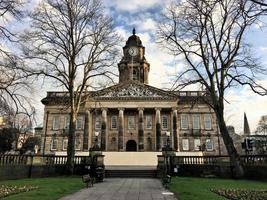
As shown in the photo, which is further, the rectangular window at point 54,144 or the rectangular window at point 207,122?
the rectangular window at point 54,144

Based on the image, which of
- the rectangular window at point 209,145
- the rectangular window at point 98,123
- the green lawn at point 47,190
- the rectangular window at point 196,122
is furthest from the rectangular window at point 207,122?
the green lawn at point 47,190

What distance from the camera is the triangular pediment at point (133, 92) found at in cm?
5947

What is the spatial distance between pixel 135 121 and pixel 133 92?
20.0ft

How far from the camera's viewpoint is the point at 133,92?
2365 inches

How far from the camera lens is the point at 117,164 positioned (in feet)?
128

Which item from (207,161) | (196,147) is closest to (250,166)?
(207,161)

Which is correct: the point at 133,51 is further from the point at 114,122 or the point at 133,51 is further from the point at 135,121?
the point at 114,122

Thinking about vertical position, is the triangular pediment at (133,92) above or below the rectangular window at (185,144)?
above

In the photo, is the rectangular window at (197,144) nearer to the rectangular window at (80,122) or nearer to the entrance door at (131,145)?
the entrance door at (131,145)

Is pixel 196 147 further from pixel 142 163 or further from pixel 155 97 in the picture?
pixel 142 163

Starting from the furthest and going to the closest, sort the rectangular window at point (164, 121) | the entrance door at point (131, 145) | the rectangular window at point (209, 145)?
the rectangular window at point (164, 121), the rectangular window at point (209, 145), the entrance door at point (131, 145)

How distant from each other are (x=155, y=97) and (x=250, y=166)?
3896 centimetres

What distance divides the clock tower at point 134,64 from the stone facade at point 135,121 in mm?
7102

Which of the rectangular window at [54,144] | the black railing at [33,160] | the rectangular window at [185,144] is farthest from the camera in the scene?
the rectangular window at [54,144]
